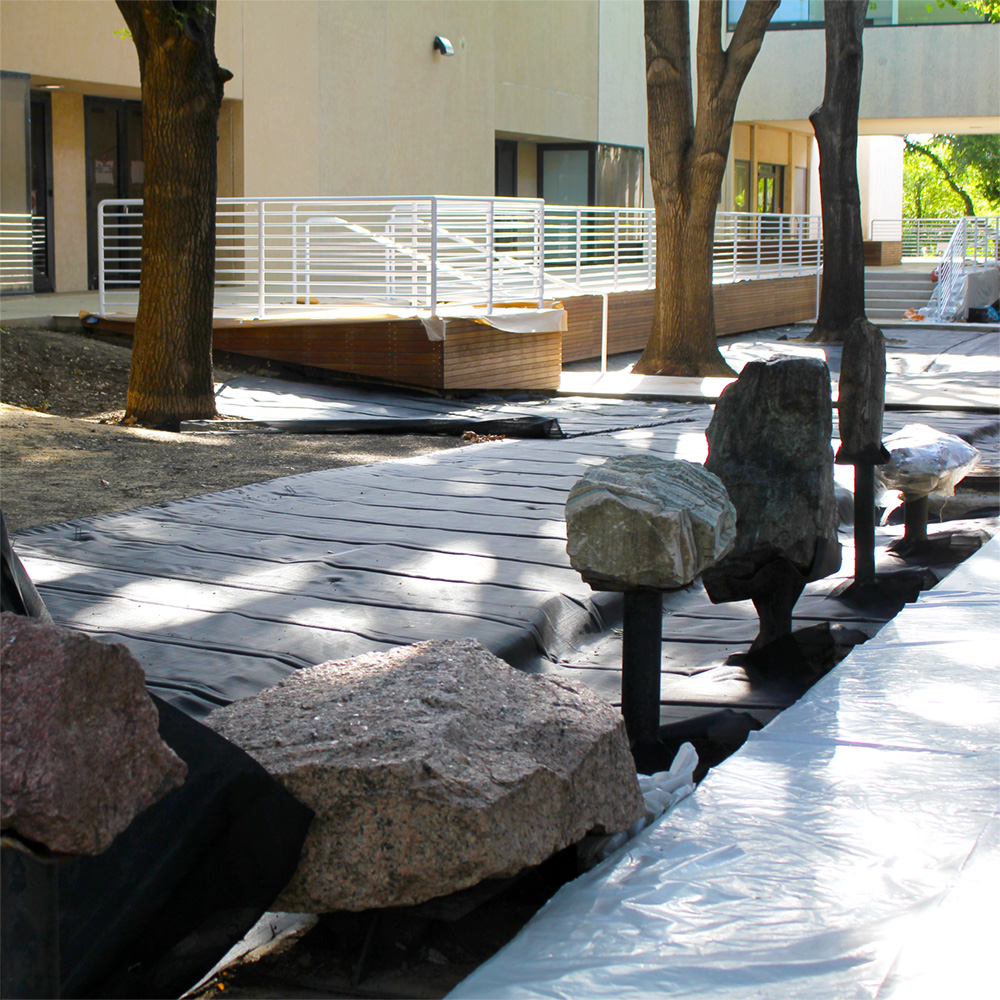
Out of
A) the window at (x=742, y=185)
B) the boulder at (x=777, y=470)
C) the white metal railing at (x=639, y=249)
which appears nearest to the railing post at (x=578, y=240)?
the white metal railing at (x=639, y=249)

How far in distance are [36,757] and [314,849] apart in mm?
836

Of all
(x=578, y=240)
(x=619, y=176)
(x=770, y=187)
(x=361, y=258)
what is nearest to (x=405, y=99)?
(x=361, y=258)

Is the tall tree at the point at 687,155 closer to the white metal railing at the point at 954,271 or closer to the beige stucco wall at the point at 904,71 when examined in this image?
the white metal railing at the point at 954,271

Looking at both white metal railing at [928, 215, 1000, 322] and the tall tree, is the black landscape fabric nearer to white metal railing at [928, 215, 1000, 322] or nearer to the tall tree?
the tall tree

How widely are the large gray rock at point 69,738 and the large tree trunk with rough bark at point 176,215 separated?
7.82m

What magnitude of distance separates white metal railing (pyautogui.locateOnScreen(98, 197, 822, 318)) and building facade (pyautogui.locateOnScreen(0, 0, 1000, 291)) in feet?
2.31

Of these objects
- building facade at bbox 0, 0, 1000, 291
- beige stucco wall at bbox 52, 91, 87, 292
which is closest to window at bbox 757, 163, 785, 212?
building facade at bbox 0, 0, 1000, 291

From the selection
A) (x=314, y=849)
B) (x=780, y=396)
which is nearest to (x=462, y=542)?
(x=780, y=396)

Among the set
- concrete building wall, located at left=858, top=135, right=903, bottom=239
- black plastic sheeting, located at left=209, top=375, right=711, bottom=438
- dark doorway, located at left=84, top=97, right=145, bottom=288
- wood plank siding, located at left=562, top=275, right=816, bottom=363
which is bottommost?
black plastic sheeting, located at left=209, top=375, right=711, bottom=438

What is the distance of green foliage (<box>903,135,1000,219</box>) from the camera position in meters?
49.1

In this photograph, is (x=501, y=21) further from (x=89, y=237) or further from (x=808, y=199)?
(x=808, y=199)

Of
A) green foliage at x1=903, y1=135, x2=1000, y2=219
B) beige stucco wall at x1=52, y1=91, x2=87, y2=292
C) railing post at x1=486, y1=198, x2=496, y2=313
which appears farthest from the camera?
green foliage at x1=903, y1=135, x2=1000, y2=219

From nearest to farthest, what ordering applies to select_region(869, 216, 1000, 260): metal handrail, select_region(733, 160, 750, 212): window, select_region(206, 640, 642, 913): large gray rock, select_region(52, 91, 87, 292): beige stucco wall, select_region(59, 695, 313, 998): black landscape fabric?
select_region(59, 695, 313, 998): black landscape fabric < select_region(206, 640, 642, 913): large gray rock < select_region(52, 91, 87, 292): beige stucco wall < select_region(733, 160, 750, 212): window < select_region(869, 216, 1000, 260): metal handrail

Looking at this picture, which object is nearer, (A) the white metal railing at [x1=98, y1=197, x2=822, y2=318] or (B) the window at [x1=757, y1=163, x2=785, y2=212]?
A: (A) the white metal railing at [x1=98, y1=197, x2=822, y2=318]
